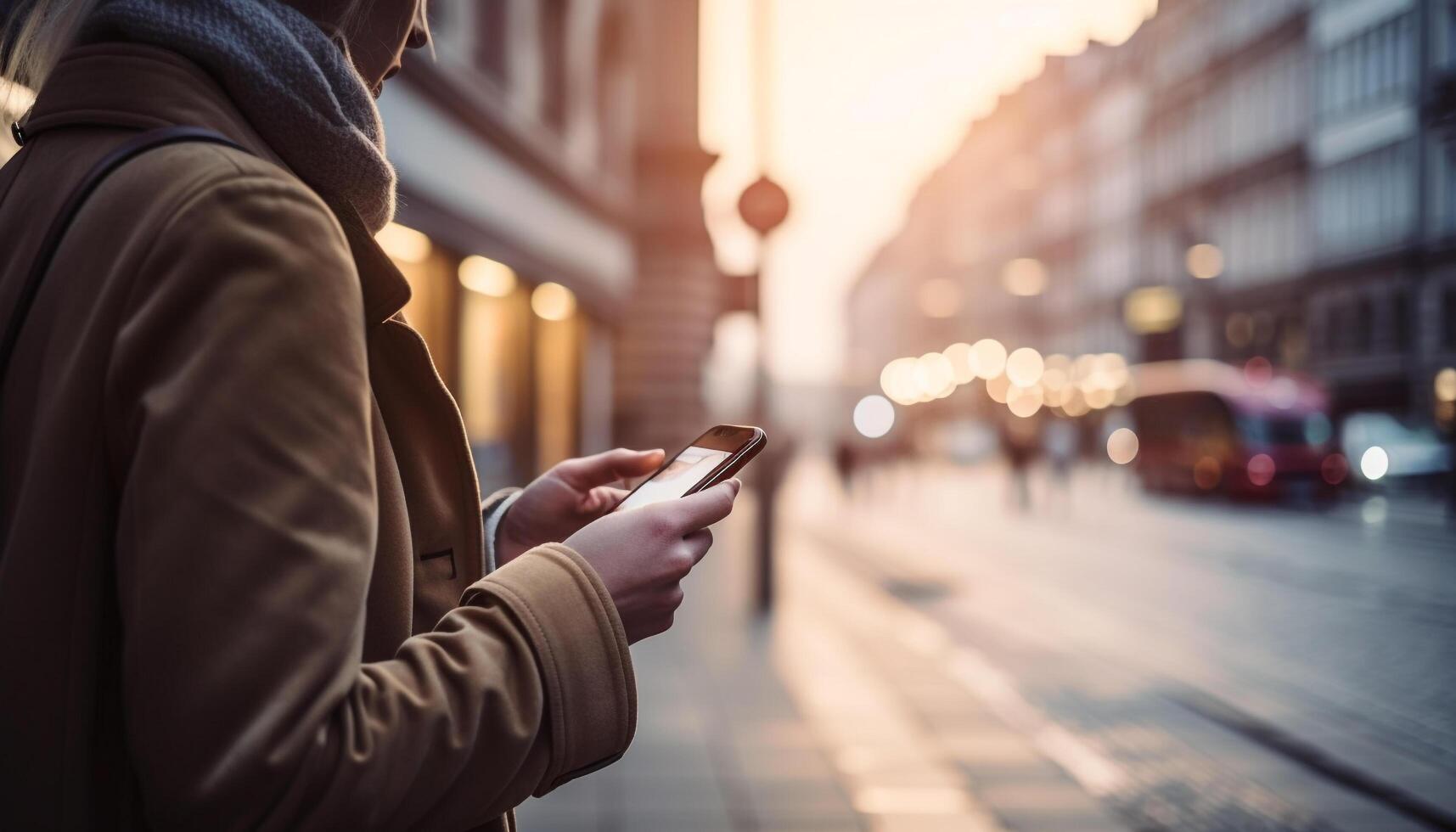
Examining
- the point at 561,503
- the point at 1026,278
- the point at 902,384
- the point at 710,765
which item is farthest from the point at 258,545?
the point at 902,384

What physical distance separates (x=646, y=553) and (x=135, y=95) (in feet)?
2.17

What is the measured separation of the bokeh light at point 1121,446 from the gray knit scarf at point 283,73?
144 feet

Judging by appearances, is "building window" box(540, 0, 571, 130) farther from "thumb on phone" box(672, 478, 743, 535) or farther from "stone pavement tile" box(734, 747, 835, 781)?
"thumb on phone" box(672, 478, 743, 535)

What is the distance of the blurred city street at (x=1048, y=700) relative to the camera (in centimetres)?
473

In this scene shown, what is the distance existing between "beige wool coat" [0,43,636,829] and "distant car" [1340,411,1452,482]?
27.4 meters

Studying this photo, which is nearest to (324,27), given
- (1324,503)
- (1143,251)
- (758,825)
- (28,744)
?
(28,744)

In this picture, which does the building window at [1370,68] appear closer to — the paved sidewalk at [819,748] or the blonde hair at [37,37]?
the paved sidewalk at [819,748]

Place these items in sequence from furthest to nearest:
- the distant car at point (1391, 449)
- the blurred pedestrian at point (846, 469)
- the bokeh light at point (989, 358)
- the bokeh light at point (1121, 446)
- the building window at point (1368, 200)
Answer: the bokeh light at point (989, 358) < the bokeh light at point (1121, 446) < the building window at point (1368, 200) < the distant car at point (1391, 449) < the blurred pedestrian at point (846, 469)

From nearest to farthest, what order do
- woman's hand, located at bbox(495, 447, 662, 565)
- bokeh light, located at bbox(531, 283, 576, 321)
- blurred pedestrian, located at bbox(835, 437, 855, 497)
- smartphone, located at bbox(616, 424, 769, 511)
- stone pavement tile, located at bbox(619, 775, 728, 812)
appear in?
smartphone, located at bbox(616, 424, 769, 511) → woman's hand, located at bbox(495, 447, 662, 565) → stone pavement tile, located at bbox(619, 775, 728, 812) → bokeh light, located at bbox(531, 283, 576, 321) → blurred pedestrian, located at bbox(835, 437, 855, 497)

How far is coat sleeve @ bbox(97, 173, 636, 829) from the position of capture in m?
0.94

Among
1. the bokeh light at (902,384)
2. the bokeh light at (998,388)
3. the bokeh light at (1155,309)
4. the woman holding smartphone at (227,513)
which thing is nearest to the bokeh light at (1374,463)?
the bokeh light at (1155,309)

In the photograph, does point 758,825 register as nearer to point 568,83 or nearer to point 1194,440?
point 568,83

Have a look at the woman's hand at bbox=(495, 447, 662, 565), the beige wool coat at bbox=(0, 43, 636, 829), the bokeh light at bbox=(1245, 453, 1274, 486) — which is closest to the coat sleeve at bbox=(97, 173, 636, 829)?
the beige wool coat at bbox=(0, 43, 636, 829)

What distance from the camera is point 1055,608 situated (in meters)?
10.3
